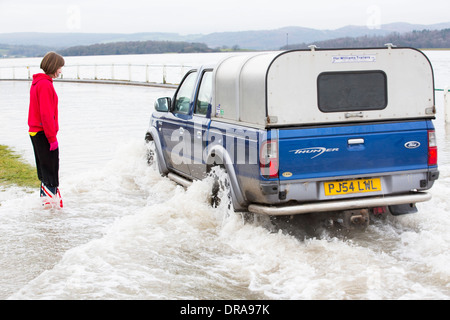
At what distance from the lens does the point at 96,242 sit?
21.7 feet

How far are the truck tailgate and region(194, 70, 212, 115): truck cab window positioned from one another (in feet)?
6.13

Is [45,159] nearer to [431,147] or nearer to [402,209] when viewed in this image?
[402,209]

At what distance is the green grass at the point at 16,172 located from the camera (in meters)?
10.3

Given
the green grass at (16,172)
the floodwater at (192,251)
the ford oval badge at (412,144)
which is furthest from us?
the green grass at (16,172)

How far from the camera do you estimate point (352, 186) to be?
21.4ft

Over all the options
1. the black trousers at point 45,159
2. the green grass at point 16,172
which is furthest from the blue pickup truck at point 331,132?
Result: the green grass at point 16,172

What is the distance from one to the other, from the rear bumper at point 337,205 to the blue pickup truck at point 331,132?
0.03 feet

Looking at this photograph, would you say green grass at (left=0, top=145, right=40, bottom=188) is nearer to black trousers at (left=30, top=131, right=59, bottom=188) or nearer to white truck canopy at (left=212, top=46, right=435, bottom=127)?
black trousers at (left=30, top=131, right=59, bottom=188)

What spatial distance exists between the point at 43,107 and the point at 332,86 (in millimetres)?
3556

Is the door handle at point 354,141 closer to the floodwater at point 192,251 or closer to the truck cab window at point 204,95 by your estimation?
the floodwater at point 192,251
